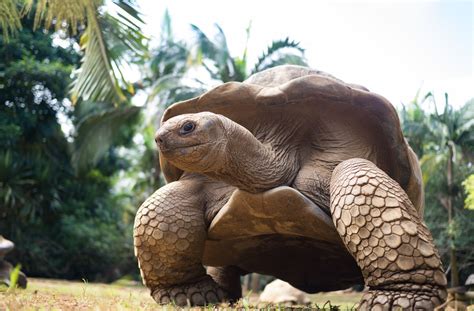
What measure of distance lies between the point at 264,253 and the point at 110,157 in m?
12.4

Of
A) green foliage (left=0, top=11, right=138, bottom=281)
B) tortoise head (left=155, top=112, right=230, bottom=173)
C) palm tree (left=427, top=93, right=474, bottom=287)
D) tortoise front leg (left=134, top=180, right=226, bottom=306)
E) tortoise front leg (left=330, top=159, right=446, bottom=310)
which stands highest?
tortoise head (left=155, top=112, right=230, bottom=173)

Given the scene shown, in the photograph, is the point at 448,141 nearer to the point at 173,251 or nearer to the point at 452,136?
the point at 452,136

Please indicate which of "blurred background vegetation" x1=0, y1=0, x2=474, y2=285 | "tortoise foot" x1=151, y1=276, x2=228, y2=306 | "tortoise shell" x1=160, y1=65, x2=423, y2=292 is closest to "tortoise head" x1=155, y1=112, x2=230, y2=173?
"tortoise shell" x1=160, y1=65, x2=423, y2=292

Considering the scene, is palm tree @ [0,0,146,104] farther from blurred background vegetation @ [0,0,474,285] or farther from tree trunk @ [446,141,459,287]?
tree trunk @ [446,141,459,287]

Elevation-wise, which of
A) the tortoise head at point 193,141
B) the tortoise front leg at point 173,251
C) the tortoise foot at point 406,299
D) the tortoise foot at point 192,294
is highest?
the tortoise head at point 193,141

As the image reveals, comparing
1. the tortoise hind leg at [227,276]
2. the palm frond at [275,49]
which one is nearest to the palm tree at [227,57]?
the palm frond at [275,49]

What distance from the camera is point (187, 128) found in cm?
232

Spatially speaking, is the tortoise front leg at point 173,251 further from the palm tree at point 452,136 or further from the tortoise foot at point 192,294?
the palm tree at point 452,136

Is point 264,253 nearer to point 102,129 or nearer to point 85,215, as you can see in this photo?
point 102,129

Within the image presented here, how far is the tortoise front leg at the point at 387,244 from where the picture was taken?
2.20m

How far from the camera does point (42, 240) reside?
13.3 meters

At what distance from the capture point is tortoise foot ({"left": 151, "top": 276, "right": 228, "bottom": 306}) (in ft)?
9.33

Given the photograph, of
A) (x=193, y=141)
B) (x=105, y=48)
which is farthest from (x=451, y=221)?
(x=193, y=141)

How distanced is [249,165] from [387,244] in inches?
29.9
